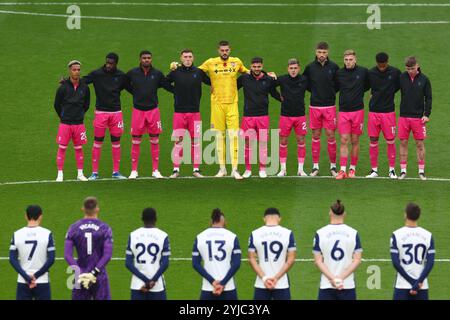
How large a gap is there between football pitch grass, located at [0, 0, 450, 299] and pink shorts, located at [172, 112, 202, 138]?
1059mm

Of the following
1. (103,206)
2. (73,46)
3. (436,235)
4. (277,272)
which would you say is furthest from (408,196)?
(73,46)

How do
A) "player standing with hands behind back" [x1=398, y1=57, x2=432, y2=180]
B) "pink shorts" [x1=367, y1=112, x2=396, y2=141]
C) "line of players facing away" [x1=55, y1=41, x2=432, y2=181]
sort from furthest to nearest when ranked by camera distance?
1. "pink shorts" [x1=367, y1=112, x2=396, y2=141]
2. "line of players facing away" [x1=55, y1=41, x2=432, y2=181]
3. "player standing with hands behind back" [x1=398, y1=57, x2=432, y2=180]

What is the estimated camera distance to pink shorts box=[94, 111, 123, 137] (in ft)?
98.8

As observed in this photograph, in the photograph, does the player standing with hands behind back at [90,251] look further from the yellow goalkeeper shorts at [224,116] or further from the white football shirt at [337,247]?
the yellow goalkeeper shorts at [224,116]

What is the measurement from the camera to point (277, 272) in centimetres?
2116

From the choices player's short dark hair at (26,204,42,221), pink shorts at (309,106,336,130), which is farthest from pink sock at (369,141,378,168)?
player's short dark hair at (26,204,42,221)

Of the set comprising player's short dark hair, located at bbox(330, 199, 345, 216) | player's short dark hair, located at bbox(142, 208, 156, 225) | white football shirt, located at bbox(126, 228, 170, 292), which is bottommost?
white football shirt, located at bbox(126, 228, 170, 292)

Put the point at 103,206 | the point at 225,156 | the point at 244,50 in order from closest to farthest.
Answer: the point at 103,206 < the point at 225,156 < the point at 244,50

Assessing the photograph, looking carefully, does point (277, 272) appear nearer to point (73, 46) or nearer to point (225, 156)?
point (225, 156)

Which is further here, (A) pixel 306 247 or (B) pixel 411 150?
(B) pixel 411 150

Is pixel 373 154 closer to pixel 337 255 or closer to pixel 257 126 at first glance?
pixel 257 126

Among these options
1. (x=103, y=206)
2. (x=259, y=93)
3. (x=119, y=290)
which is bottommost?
(x=119, y=290)

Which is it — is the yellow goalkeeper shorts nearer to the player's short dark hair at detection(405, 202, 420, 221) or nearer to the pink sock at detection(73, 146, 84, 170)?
the pink sock at detection(73, 146, 84, 170)

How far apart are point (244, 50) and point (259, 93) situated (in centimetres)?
814
